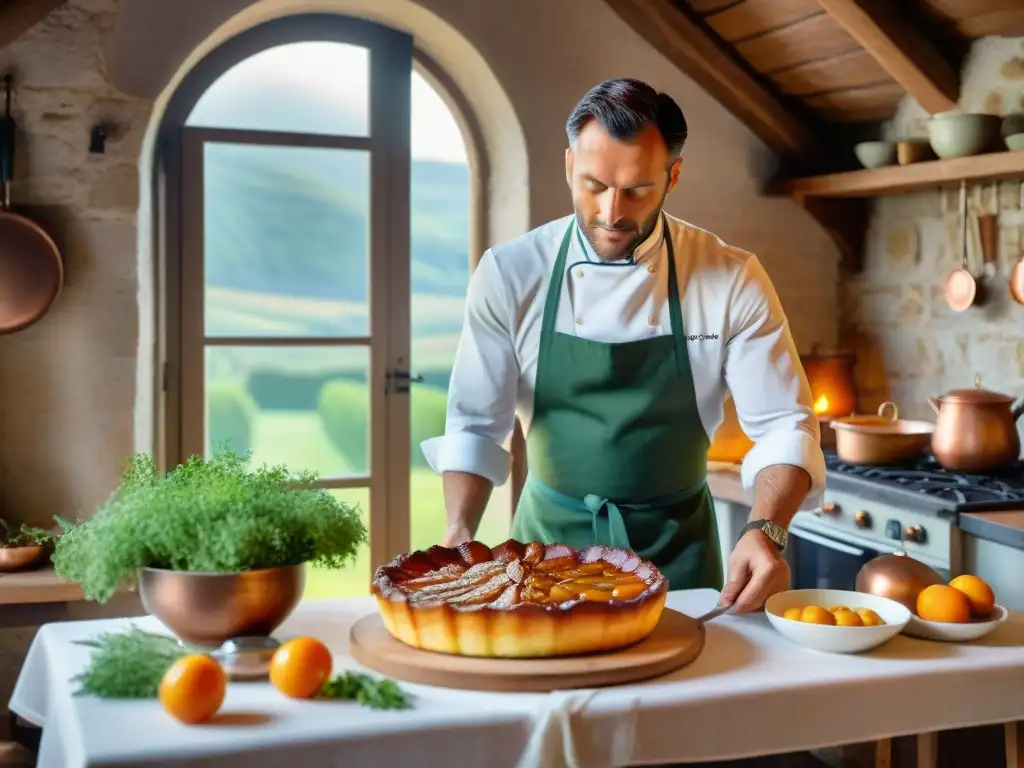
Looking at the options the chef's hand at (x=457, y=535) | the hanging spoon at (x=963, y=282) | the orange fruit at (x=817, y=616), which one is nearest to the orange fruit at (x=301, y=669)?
the chef's hand at (x=457, y=535)

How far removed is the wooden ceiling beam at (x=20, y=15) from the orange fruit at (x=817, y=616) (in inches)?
109

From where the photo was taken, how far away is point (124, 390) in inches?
141

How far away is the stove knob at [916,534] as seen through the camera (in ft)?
10.00

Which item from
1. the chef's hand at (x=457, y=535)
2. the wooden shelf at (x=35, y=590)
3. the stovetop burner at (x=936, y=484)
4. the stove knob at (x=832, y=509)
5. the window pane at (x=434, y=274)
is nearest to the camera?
the chef's hand at (x=457, y=535)

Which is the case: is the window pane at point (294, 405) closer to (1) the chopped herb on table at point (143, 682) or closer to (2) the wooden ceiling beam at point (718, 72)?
(2) the wooden ceiling beam at point (718, 72)

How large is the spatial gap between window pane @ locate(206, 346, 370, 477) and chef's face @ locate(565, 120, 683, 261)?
207 cm

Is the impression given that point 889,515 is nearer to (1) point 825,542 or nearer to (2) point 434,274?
(1) point 825,542

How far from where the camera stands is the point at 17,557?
10.8ft

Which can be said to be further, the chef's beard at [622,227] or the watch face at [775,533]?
the chef's beard at [622,227]

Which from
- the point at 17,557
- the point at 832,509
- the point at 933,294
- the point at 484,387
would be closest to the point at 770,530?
the point at 484,387

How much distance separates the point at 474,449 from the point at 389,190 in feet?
6.91

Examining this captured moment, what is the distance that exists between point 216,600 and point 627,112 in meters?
1.04

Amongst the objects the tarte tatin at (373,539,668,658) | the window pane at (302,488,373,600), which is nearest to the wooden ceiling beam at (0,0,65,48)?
the window pane at (302,488,373,600)

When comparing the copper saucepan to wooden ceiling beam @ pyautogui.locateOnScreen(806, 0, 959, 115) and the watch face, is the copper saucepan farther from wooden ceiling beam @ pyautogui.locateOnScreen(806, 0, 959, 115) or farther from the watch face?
the watch face
